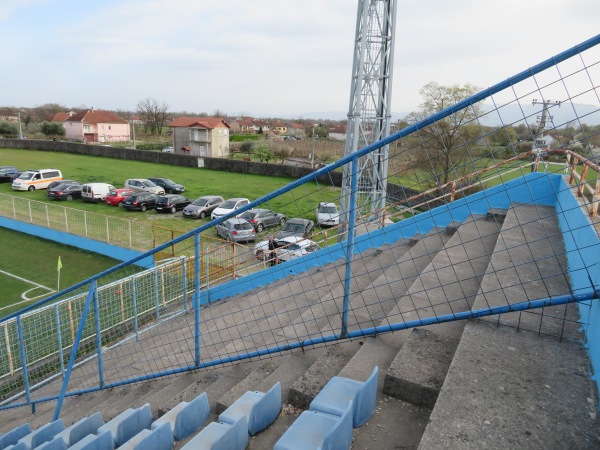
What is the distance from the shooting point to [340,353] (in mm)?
3182

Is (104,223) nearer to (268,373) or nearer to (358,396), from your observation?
(268,373)

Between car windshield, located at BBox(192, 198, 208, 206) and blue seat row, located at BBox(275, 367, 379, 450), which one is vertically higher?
blue seat row, located at BBox(275, 367, 379, 450)

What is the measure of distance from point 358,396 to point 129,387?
10.2 ft

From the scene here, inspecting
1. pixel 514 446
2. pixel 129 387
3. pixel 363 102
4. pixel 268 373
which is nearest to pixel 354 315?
pixel 268 373

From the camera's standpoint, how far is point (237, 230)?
16.1 m

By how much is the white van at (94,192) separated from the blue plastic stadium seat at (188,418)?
886 inches

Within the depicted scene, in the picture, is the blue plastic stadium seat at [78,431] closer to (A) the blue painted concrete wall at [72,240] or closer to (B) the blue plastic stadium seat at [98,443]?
(B) the blue plastic stadium seat at [98,443]

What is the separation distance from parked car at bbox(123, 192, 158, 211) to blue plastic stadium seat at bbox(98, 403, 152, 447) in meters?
19.9

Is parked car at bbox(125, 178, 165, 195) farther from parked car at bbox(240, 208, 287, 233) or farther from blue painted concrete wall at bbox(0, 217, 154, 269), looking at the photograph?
parked car at bbox(240, 208, 287, 233)

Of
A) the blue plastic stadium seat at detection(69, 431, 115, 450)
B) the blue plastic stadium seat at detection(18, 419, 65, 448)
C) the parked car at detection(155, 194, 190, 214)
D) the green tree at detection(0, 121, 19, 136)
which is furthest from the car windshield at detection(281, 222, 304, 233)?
the green tree at detection(0, 121, 19, 136)

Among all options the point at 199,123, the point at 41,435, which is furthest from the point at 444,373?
the point at 199,123

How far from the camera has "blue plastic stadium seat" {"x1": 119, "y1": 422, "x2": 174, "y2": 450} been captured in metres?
2.55

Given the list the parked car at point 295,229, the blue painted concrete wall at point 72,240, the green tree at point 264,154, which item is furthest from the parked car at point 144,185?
the green tree at point 264,154

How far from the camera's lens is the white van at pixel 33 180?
83.6 ft
